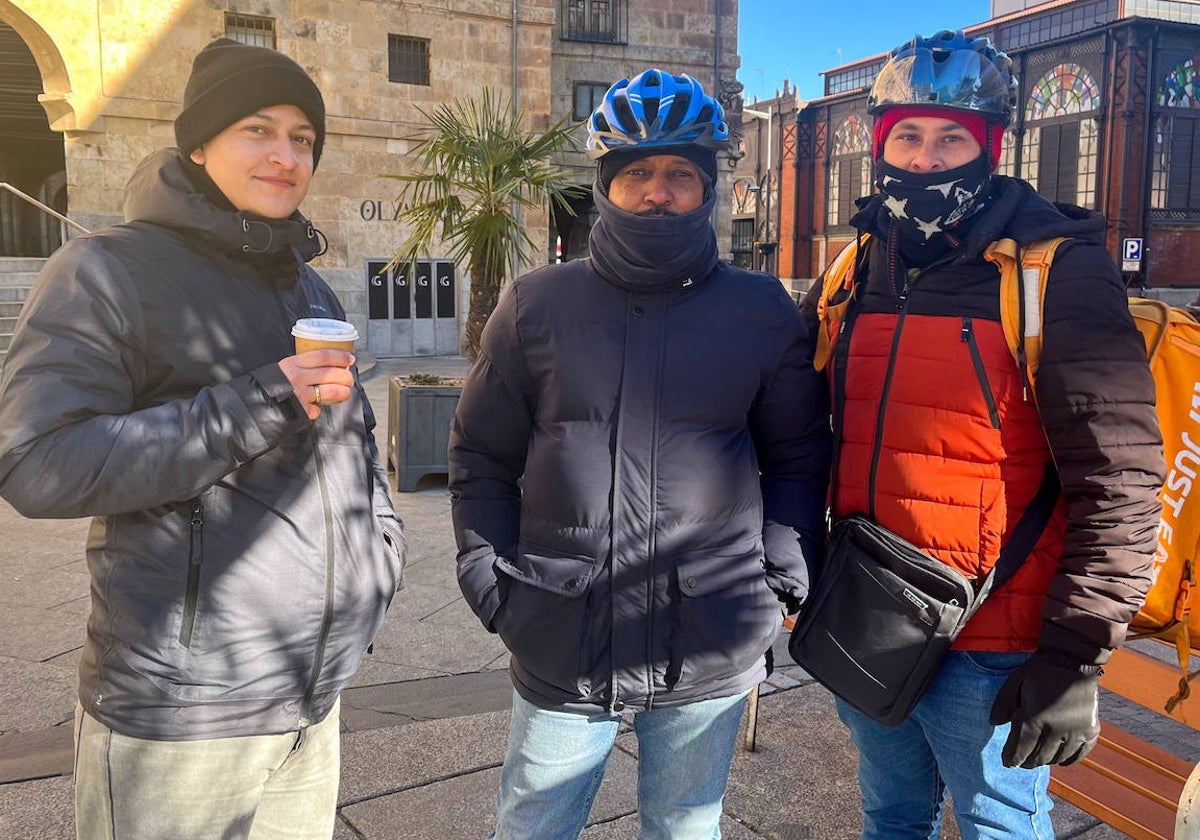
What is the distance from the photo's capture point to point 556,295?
7.25 feet

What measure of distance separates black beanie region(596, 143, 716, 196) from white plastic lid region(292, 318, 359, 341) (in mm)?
739

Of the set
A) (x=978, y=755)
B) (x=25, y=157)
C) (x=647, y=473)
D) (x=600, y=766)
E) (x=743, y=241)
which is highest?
(x=25, y=157)

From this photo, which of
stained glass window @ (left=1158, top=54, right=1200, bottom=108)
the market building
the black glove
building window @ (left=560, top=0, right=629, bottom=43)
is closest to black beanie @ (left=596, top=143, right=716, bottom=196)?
the black glove

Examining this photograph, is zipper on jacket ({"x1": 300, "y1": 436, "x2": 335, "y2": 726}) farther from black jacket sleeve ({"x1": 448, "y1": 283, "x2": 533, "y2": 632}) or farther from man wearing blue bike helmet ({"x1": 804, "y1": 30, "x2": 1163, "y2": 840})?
man wearing blue bike helmet ({"x1": 804, "y1": 30, "x2": 1163, "y2": 840})

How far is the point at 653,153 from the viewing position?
2160 millimetres

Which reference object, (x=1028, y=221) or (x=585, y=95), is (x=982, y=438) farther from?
(x=585, y=95)

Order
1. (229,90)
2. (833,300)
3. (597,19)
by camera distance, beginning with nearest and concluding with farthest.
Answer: (229,90), (833,300), (597,19)

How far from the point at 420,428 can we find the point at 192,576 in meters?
6.02

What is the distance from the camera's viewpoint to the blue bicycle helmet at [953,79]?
2133 mm

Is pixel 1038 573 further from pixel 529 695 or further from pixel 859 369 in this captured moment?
pixel 529 695

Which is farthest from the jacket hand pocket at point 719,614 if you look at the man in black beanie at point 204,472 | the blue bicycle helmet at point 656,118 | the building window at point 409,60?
the building window at point 409,60

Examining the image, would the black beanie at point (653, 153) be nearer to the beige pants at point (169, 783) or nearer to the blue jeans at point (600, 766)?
the blue jeans at point (600, 766)

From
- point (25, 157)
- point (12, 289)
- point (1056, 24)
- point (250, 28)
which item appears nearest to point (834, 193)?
point (1056, 24)

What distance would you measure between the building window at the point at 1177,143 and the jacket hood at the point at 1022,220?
27745 mm
